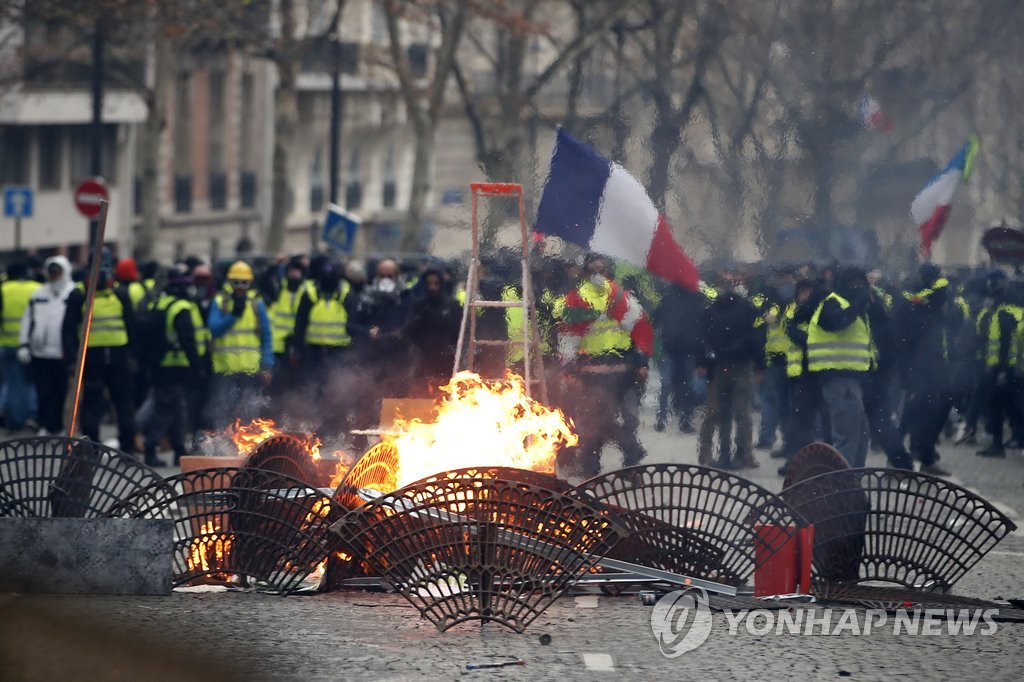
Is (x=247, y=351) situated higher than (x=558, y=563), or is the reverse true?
(x=247, y=351)

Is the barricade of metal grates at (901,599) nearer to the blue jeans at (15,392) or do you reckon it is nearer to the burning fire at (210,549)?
the burning fire at (210,549)

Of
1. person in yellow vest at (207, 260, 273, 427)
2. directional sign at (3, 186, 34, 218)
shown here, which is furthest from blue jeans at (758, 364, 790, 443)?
directional sign at (3, 186, 34, 218)

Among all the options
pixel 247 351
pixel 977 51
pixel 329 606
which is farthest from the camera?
pixel 247 351

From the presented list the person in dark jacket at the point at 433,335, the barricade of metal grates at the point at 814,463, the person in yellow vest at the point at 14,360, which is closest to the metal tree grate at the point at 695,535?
the barricade of metal grates at the point at 814,463

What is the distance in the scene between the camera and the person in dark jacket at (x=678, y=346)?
15.0 meters

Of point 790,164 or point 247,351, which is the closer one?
point 790,164

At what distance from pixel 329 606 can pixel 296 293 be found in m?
8.69

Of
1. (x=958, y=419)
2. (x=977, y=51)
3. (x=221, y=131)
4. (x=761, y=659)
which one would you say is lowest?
(x=761, y=659)

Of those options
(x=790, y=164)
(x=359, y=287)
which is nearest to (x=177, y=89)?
(x=359, y=287)

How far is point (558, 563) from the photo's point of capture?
26.2 ft

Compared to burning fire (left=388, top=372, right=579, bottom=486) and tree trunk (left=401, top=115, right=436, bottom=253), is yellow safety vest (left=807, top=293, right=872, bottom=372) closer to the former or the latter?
burning fire (left=388, top=372, right=579, bottom=486)

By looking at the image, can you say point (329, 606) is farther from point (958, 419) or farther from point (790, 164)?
point (958, 419)

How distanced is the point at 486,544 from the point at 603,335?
653 cm

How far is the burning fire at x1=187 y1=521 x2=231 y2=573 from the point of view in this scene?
8.62 m
